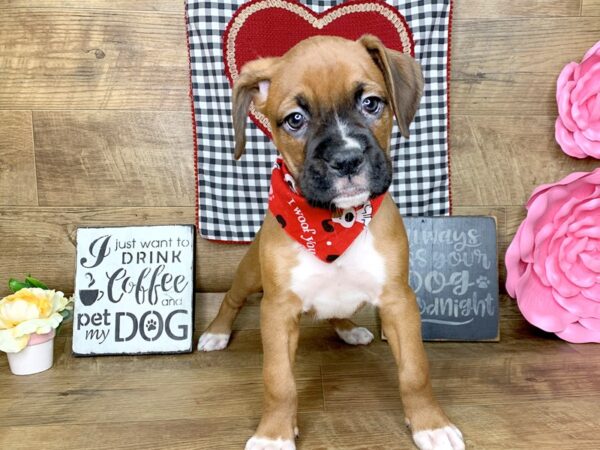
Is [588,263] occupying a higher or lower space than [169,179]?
lower

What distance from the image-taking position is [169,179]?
9.29ft

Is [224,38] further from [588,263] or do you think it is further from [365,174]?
[588,263]

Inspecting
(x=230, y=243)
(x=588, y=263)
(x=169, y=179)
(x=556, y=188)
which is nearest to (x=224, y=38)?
(x=169, y=179)

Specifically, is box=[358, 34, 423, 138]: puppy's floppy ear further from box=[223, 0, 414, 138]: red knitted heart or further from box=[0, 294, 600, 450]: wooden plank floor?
box=[0, 294, 600, 450]: wooden plank floor

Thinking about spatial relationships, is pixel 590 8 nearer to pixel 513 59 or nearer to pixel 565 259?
pixel 513 59

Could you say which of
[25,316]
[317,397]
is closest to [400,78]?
[317,397]

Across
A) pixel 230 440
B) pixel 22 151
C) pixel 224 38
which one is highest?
pixel 224 38

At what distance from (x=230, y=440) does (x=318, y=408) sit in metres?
0.33

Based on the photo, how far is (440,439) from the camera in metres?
1.66

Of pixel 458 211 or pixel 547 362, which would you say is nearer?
pixel 547 362

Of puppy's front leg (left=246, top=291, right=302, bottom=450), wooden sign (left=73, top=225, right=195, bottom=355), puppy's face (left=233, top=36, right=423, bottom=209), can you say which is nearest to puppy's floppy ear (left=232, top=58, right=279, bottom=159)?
puppy's face (left=233, top=36, right=423, bottom=209)

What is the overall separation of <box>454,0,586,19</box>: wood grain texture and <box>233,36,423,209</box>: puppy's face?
1027 millimetres

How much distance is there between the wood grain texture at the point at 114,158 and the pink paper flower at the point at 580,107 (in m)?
1.74

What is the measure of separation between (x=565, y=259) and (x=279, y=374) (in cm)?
139
